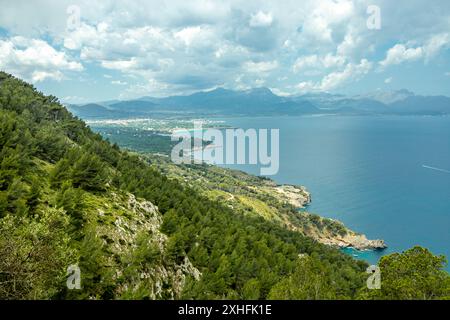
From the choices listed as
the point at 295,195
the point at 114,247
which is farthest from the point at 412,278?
the point at 295,195

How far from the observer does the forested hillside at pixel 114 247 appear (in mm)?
15828

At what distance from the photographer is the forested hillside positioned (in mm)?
15828

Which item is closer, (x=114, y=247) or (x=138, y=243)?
(x=114, y=247)

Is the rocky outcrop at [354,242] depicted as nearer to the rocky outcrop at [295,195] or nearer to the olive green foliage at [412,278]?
the rocky outcrop at [295,195]

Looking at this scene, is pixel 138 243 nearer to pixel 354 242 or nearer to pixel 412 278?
pixel 412 278

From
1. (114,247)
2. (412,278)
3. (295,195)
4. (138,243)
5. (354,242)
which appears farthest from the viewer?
(295,195)

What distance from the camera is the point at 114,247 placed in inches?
998

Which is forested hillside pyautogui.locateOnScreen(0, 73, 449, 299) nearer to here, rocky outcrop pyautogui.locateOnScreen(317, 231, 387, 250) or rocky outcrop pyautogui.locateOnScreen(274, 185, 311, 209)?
rocky outcrop pyautogui.locateOnScreen(317, 231, 387, 250)

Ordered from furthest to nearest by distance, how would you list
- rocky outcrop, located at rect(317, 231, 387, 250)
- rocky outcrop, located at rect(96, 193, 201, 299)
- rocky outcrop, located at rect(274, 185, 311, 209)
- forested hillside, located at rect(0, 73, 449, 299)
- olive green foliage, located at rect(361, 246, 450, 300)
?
1. rocky outcrop, located at rect(274, 185, 311, 209)
2. rocky outcrop, located at rect(317, 231, 387, 250)
3. rocky outcrop, located at rect(96, 193, 201, 299)
4. olive green foliage, located at rect(361, 246, 450, 300)
5. forested hillside, located at rect(0, 73, 449, 299)

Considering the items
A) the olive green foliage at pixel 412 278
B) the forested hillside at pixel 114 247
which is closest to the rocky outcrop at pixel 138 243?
the forested hillside at pixel 114 247

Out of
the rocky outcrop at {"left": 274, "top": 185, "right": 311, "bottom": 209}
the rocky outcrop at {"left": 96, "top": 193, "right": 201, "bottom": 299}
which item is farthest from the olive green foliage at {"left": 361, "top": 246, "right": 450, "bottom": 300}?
the rocky outcrop at {"left": 274, "top": 185, "right": 311, "bottom": 209}
